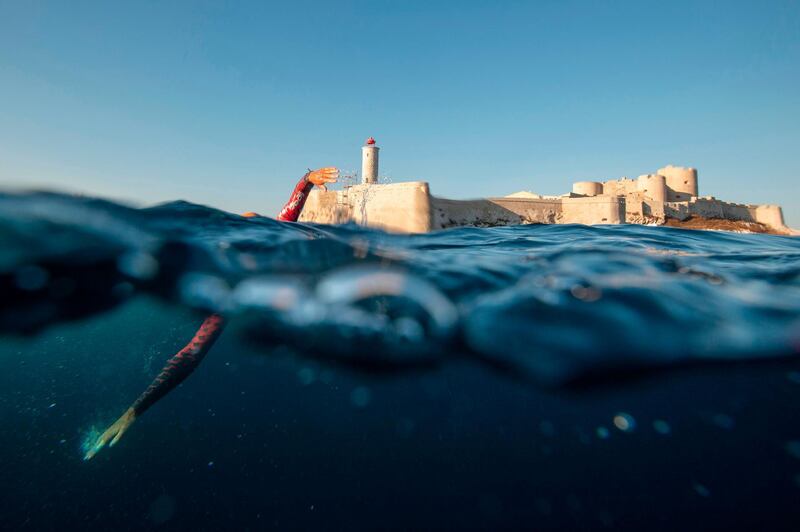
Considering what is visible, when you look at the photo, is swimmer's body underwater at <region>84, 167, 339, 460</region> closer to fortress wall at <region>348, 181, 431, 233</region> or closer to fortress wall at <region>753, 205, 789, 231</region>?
fortress wall at <region>348, 181, 431, 233</region>

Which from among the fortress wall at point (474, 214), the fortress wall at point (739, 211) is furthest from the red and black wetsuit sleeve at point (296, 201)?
the fortress wall at point (739, 211)

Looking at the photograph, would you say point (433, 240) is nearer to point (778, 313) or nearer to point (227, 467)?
point (778, 313)

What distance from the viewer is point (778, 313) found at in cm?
363

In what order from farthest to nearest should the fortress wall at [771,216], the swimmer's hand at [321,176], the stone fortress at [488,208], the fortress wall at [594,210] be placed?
the fortress wall at [771,216] → the fortress wall at [594,210] → the stone fortress at [488,208] → the swimmer's hand at [321,176]

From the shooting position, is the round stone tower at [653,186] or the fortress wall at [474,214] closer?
Answer: the fortress wall at [474,214]

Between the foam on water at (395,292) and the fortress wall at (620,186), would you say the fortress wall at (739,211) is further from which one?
the foam on water at (395,292)

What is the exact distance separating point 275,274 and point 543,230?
21.7 ft

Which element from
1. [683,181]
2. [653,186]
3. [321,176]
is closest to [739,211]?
[683,181]

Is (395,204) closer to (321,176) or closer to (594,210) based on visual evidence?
(594,210)

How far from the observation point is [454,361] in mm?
4660

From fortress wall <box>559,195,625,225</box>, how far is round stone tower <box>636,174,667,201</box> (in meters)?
9.34

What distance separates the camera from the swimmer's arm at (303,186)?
837cm

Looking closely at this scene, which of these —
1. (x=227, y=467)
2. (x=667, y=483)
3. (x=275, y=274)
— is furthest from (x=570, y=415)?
(x=227, y=467)

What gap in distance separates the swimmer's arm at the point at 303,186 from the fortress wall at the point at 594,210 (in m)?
32.4
